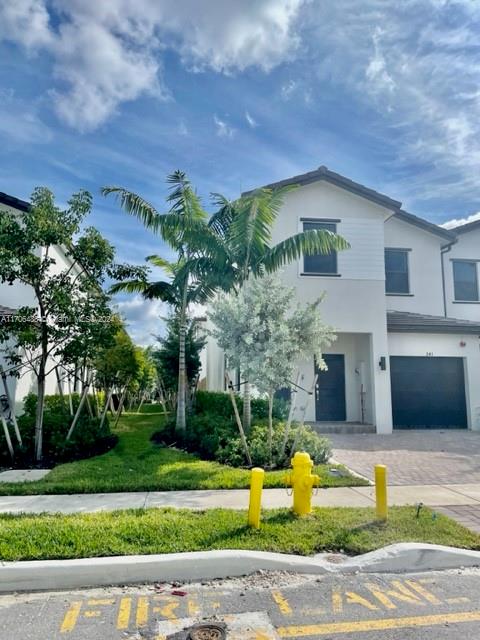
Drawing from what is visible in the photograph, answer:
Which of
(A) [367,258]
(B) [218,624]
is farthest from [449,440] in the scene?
(B) [218,624]

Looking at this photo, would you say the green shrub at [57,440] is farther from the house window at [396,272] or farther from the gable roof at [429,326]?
the house window at [396,272]

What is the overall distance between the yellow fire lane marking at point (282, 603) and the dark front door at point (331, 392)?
11.7 m

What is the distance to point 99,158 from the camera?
11.3 meters

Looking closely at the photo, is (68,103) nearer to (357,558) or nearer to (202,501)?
(202,501)

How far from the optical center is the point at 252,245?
38.4 feet

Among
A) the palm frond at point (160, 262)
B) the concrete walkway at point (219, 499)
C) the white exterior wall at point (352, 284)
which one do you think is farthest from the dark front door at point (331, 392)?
the concrete walkway at point (219, 499)

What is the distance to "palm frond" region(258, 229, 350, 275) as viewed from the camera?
1170cm

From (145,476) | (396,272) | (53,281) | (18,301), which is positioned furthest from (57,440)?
(396,272)

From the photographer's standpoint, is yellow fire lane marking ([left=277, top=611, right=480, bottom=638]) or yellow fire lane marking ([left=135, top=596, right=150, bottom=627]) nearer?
yellow fire lane marking ([left=277, top=611, right=480, bottom=638])

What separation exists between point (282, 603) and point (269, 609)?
154 millimetres

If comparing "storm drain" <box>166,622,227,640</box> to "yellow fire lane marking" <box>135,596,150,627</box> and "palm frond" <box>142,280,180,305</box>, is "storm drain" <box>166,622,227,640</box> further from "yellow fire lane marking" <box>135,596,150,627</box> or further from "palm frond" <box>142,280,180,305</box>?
"palm frond" <box>142,280,180,305</box>

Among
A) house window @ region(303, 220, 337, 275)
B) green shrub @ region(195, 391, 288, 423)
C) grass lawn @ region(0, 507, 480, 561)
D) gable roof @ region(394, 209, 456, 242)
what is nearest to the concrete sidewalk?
grass lawn @ region(0, 507, 480, 561)

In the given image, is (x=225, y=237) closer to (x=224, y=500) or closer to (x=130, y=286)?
(x=130, y=286)

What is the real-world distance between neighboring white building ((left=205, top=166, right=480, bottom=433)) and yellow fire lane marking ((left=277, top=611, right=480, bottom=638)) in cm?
1086
